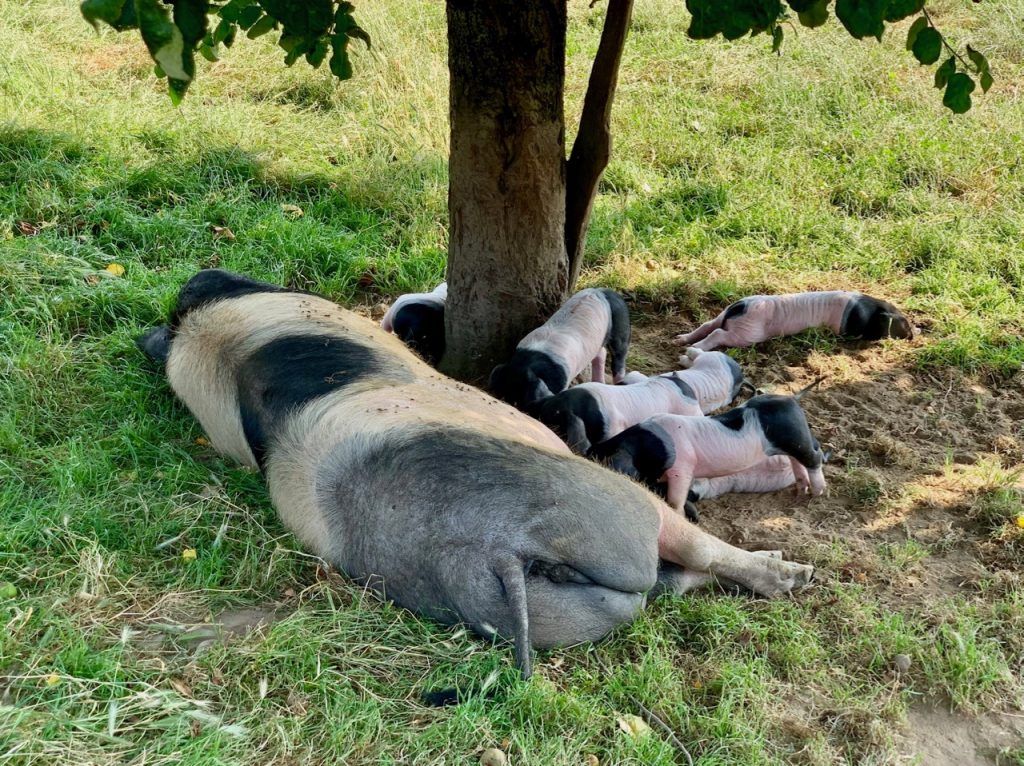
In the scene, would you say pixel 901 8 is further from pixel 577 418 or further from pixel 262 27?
pixel 577 418

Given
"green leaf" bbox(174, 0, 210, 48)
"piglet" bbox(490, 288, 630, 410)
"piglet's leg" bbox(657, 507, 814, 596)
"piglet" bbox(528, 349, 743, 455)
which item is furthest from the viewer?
"piglet" bbox(490, 288, 630, 410)

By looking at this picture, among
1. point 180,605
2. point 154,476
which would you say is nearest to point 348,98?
point 154,476

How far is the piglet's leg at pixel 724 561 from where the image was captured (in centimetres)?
361

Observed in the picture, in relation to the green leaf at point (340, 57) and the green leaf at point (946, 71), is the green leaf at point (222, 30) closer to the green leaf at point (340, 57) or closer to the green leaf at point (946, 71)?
the green leaf at point (340, 57)

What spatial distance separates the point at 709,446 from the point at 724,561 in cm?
67

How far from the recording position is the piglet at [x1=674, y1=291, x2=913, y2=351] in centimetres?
554

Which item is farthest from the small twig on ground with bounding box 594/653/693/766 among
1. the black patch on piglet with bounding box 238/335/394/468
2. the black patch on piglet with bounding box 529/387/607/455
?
the black patch on piglet with bounding box 238/335/394/468

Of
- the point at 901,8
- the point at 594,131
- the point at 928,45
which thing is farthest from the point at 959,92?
the point at 594,131

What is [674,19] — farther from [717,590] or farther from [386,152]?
[717,590]

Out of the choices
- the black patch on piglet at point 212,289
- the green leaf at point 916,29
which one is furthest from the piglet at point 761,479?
the black patch on piglet at point 212,289

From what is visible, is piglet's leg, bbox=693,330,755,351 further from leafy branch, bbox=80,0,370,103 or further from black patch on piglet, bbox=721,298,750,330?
leafy branch, bbox=80,0,370,103

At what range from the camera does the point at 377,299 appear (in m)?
5.98

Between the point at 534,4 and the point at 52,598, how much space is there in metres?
2.78

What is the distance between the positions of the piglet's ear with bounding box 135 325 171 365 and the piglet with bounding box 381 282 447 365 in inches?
44.3
